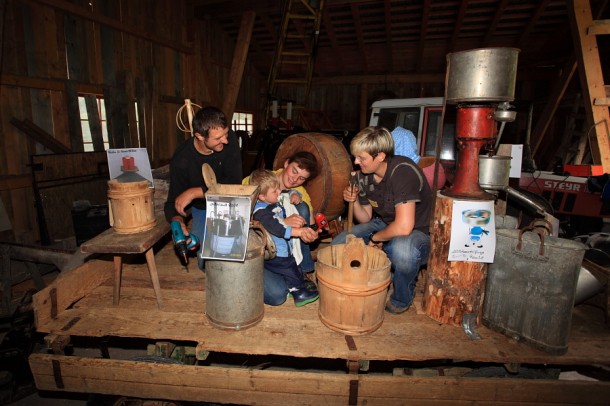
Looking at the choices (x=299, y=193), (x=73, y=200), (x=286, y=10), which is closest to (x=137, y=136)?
(x=73, y=200)

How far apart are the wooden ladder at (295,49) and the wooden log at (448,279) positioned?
6.28m

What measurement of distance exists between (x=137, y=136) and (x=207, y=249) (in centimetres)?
643

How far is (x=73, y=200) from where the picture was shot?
5.80m

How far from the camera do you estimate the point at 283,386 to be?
2219 mm

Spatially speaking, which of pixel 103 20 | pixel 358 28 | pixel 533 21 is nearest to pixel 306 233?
pixel 103 20

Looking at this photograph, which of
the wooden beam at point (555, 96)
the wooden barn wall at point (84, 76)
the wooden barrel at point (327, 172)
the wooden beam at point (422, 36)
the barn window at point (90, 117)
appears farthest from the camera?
the wooden beam at point (422, 36)

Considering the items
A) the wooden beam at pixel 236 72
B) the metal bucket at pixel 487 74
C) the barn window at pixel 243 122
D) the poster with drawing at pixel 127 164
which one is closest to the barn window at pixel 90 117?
the wooden beam at pixel 236 72

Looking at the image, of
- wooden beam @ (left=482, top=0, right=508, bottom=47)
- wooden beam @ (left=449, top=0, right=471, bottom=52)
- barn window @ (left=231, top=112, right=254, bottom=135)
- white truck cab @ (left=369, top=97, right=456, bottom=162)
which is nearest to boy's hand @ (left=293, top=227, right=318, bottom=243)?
white truck cab @ (left=369, top=97, right=456, bottom=162)

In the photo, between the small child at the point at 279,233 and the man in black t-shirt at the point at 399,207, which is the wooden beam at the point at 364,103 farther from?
the small child at the point at 279,233

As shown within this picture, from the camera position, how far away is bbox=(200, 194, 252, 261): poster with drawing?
2.25m

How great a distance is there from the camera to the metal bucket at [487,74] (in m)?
2.22

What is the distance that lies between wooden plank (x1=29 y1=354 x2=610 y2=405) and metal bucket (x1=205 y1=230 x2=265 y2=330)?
Result: 32 centimetres

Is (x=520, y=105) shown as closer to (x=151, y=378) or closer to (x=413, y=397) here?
(x=413, y=397)

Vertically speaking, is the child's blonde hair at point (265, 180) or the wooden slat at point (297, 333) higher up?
the child's blonde hair at point (265, 180)
